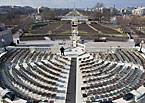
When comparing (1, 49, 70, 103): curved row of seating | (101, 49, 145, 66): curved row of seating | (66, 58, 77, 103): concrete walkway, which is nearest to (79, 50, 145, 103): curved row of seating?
(101, 49, 145, 66): curved row of seating

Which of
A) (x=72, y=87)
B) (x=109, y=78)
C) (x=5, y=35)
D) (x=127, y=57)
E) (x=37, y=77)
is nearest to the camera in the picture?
(x=72, y=87)

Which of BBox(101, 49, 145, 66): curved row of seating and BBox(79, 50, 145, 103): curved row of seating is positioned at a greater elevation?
BBox(101, 49, 145, 66): curved row of seating

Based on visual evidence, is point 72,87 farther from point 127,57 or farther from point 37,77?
point 127,57

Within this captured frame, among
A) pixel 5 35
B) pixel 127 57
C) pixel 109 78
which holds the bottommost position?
pixel 109 78

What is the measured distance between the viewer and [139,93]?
1476 cm

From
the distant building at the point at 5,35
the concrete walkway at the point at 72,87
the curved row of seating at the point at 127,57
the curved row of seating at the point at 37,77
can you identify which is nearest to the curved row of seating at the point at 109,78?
the curved row of seating at the point at 127,57

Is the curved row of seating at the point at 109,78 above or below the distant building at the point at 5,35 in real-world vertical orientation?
below

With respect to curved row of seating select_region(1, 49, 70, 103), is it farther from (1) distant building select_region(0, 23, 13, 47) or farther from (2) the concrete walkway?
(1) distant building select_region(0, 23, 13, 47)

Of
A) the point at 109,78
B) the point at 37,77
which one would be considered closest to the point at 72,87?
the point at 37,77

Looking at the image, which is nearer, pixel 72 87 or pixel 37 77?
pixel 72 87

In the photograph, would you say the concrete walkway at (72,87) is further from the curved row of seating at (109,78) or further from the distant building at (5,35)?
the distant building at (5,35)

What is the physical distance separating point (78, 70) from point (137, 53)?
17.6 metres

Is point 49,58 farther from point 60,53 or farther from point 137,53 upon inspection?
point 137,53

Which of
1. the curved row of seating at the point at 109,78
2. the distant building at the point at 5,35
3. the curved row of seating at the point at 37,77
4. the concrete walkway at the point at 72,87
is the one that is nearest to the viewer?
the concrete walkway at the point at 72,87
